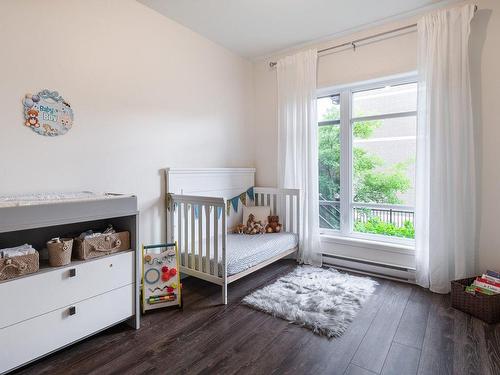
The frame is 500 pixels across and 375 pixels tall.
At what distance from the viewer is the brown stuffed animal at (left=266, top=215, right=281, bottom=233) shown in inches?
127

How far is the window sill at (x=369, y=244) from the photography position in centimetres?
277

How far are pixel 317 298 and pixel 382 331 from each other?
0.53m

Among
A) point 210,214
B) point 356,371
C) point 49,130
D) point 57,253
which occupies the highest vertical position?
point 49,130

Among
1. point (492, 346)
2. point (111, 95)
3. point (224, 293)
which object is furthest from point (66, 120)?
point (492, 346)

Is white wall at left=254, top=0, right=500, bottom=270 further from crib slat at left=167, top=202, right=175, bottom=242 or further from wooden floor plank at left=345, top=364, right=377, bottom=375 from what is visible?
wooden floor plank at left=345, top=364, right=377, bottom=375

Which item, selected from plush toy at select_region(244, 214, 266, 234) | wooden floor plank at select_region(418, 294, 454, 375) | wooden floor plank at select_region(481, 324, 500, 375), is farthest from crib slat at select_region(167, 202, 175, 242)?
wooden floor plank at select_region(481, 324, 500, 375)

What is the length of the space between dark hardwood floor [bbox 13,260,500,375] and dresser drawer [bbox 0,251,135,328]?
13.2 inches

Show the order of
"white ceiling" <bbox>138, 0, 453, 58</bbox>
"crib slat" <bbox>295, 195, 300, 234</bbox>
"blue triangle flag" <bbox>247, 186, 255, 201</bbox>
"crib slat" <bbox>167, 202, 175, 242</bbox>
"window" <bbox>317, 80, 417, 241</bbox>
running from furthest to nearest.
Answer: "blue triangle flag" <bbox>247, 186, 255, 201</bbox> → "crib slat" <bbox>295, 195, 300, 234</bbox> → "window" <bbox>317, 80, 417, 241</bbox> → "crib slat" <bbox>167, 202, 175, 242</bbox> → "white ceiling" <bbox>138, 0, 453, 58</bbox>

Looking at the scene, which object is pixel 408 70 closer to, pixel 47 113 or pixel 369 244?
pixel 369 244

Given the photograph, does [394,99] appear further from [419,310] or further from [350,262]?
[419,310]

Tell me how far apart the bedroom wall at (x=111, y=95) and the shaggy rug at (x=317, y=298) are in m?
1.15

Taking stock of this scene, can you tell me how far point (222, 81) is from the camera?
3.32m

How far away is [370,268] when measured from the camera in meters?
2.97

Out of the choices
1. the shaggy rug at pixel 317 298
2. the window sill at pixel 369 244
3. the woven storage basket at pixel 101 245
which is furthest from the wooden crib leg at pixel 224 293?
the window sill at pixel 369 244
